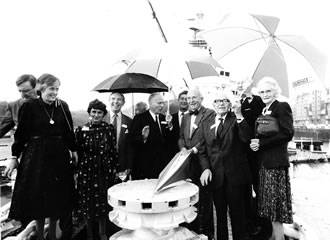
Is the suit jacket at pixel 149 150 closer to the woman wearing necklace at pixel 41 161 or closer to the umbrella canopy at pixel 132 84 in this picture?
the umbrella canopy at pixel 132 84

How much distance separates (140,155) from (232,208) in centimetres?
125

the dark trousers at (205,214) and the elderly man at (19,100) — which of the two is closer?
the elderly man at (19,100)

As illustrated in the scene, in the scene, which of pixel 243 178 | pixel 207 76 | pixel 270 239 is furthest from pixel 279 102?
pixel 270 239

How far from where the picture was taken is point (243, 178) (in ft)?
11.3

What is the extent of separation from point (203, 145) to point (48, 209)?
188 centimetres

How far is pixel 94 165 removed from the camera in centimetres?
354

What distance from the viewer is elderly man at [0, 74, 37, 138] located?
142 inches

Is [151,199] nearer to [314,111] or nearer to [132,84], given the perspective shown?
[132,84]

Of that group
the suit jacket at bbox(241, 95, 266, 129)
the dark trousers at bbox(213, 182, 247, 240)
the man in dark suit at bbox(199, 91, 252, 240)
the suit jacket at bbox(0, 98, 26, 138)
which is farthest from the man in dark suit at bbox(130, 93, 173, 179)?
Answer: the suit jacket at bbox(0, 98, 26, 138)

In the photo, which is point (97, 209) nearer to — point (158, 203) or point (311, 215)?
point (158, 203)

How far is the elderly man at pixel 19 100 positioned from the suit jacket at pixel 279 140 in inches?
111

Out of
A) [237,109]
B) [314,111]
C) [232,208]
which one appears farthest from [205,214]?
[314,111]

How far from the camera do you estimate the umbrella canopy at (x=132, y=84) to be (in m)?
3.81

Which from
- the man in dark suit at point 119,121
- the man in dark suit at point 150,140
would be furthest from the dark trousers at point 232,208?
the man in dark suit at point 119,121
